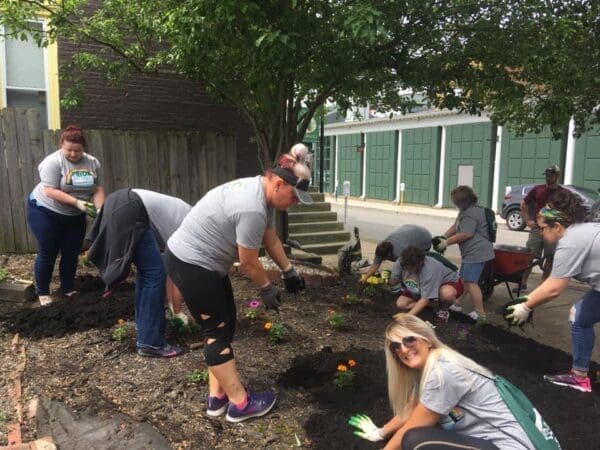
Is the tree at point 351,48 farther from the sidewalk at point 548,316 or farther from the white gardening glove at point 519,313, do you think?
the sidewalk at point 548,316

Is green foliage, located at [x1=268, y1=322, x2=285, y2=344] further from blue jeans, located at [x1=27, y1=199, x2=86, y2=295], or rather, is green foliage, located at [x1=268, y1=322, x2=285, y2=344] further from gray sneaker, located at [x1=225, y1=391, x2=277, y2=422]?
blue jeans, located at [x1=27, y1=199, x2=86, y2=295]

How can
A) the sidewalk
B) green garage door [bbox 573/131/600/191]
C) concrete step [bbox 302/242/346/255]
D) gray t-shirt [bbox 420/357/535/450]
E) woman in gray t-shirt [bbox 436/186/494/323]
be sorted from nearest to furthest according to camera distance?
1. gray t-shirt [bbox 420/357/535/450]
2. the sidewalk
3. woman in gray t-shirt [bbox 436/186/494/323]
4. concrete step [bbox 302/242/346/255]
5. green garage door [bbox 573/131/600/191]

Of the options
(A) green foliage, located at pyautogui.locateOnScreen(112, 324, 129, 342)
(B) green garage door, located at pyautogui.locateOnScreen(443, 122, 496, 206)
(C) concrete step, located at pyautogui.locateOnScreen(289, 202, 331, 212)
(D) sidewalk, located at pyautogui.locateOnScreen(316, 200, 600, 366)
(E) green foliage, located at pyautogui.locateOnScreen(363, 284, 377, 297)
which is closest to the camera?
(A) green foliage, located at pyautogui.locateOnScreen(112, 324, 129, 342)

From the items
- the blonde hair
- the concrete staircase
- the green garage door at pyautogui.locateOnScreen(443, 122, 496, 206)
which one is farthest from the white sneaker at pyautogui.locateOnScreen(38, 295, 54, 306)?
the green garage door at pyautogui.locateOnScreen(443, 122, 496, 206)

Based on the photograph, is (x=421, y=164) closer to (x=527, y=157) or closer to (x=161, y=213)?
(x=527, y=157)

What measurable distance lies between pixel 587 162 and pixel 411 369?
57.3ft

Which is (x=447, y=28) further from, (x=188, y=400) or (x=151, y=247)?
(x=188, y=400)

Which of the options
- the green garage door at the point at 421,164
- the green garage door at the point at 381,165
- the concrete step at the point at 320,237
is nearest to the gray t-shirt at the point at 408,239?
the concrete step at the point at 320,237

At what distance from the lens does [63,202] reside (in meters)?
4.66

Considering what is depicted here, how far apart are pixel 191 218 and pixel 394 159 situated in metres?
23.8

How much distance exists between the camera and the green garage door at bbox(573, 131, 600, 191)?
16.9 m

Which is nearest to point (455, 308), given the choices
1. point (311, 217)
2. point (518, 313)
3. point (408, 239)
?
point (408, 239)

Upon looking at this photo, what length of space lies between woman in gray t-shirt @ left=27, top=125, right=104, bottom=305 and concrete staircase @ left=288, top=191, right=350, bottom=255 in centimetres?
474

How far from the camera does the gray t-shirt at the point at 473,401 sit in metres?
2.18
